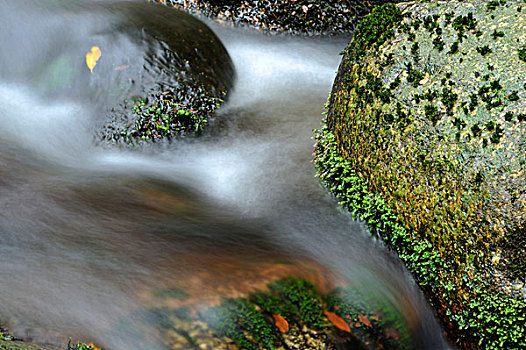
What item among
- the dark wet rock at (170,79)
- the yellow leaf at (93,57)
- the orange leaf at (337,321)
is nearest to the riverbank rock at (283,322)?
the orange leaf at (337,321)

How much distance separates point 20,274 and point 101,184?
153cm

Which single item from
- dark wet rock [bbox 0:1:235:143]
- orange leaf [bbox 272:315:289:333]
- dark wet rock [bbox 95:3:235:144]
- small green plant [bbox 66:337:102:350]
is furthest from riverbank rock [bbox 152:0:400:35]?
small green plant [bbox 66:337:102:350]

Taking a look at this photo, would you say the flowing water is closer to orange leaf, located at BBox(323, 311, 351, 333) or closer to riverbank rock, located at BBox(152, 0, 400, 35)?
orange leaf, located at BBox(323, 311, 351, 333)

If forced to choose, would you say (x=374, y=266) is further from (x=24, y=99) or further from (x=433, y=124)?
(x=24, y=99)

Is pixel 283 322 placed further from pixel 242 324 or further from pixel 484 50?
pixel 484 50

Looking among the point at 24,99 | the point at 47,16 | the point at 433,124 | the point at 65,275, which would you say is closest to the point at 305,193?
the point at 433,124

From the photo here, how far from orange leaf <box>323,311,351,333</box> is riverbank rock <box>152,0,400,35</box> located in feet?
21.7

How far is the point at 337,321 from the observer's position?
3.28 meters

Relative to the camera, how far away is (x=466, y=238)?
145 inches

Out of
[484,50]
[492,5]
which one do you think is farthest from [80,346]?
[492,5]

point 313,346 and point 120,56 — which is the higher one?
point 120,56

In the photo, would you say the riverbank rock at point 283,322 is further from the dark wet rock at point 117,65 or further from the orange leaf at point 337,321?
the dark wet rock at point 117,65

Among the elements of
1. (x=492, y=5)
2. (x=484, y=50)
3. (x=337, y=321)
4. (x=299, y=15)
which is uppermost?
(x=492, y=5)

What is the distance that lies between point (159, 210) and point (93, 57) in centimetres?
302
